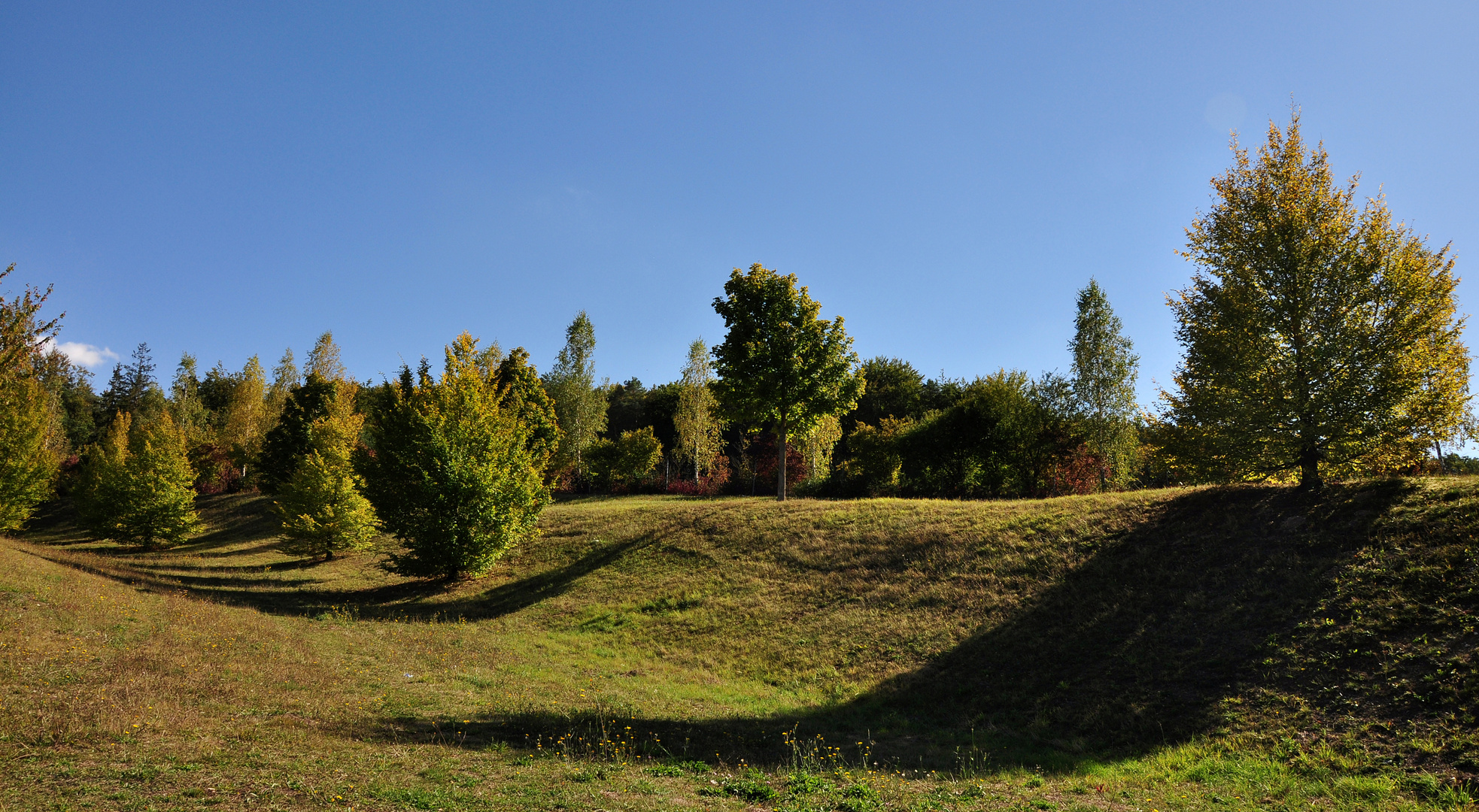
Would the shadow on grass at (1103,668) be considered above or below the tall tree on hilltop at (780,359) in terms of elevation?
below

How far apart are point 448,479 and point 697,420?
1309 inches

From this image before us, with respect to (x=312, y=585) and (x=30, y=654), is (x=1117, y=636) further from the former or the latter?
(x=312, y=585)

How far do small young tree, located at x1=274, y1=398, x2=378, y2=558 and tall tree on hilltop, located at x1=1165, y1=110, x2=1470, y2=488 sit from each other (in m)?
37.6

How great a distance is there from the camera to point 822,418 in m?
33.8

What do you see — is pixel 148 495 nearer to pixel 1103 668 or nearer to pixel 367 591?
pixel 367 591

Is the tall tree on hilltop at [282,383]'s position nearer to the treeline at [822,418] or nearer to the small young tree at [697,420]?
the treeline at [822,418]

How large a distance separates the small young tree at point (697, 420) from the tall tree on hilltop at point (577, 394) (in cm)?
800

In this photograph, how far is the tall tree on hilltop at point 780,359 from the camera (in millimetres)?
32469

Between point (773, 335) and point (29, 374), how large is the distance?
26.4 m

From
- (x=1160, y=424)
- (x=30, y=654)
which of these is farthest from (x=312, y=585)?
(x=1160, y=424)

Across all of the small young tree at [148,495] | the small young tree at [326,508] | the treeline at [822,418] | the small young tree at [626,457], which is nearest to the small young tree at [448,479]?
the treeline at [822,418]

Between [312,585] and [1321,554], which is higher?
[1321,554]

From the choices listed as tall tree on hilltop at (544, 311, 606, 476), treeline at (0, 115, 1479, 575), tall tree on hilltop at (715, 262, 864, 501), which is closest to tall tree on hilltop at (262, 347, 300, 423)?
treeline at (0, 115, 1479, 575)

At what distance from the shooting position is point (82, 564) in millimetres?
27109
